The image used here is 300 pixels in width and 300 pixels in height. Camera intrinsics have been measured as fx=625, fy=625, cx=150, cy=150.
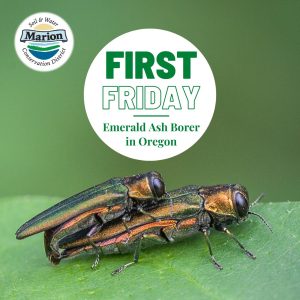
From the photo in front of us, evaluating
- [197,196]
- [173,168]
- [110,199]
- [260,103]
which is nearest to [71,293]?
[110,199]

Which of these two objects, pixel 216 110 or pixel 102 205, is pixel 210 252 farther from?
pixel 216 110

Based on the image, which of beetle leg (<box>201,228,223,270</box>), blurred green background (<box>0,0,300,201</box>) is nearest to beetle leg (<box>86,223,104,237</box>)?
beetle leg (<box>201,228,223,270</box>)

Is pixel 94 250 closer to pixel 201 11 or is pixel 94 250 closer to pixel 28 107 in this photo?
pixel 28 107

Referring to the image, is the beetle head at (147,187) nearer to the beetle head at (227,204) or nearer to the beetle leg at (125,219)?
the beetle leg at (125,219)

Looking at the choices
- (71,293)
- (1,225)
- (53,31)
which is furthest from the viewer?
(53,31)

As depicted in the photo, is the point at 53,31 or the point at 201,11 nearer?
the point at 53,31

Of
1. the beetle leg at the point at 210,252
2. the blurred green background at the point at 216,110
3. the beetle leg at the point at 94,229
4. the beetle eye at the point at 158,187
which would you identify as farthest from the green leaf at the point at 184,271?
the blurred green background at the point at 216,110

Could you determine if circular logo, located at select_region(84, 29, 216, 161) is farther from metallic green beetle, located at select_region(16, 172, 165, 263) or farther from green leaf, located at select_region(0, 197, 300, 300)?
green leaf, located at select_region(0, 197, 300, 300)

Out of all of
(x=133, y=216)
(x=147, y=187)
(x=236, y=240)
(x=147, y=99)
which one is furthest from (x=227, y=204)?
(x=147, y=99)
